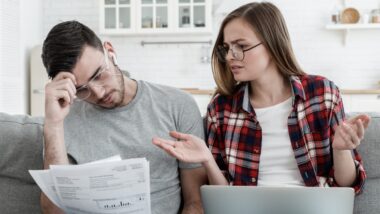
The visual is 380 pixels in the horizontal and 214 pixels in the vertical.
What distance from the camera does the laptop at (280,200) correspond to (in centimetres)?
107

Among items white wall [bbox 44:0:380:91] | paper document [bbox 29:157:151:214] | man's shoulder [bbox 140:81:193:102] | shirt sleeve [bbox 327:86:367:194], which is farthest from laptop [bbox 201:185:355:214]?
white wall [bbox 44:0:380:91]

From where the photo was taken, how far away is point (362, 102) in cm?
427

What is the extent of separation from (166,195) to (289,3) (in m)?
3.89

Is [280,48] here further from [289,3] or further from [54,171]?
[289,3]

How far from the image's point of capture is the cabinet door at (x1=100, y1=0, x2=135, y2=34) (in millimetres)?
4910

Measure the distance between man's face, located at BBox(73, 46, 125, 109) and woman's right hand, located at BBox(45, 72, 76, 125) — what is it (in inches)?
1.6

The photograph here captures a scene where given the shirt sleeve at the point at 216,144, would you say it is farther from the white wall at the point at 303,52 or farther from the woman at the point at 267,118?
the white wall at the point at 303,52

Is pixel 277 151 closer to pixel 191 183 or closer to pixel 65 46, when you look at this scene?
pixel 191 183

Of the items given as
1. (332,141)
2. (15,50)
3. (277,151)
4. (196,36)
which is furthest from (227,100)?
(15,50)

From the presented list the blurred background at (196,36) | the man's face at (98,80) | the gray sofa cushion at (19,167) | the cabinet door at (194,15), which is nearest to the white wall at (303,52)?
the blurred background at (196,36)

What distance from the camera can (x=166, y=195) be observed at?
154 cm

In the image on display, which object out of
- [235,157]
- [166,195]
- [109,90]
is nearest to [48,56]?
[109,90]

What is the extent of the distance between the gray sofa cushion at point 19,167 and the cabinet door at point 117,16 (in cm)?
342

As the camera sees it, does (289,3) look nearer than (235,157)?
No
